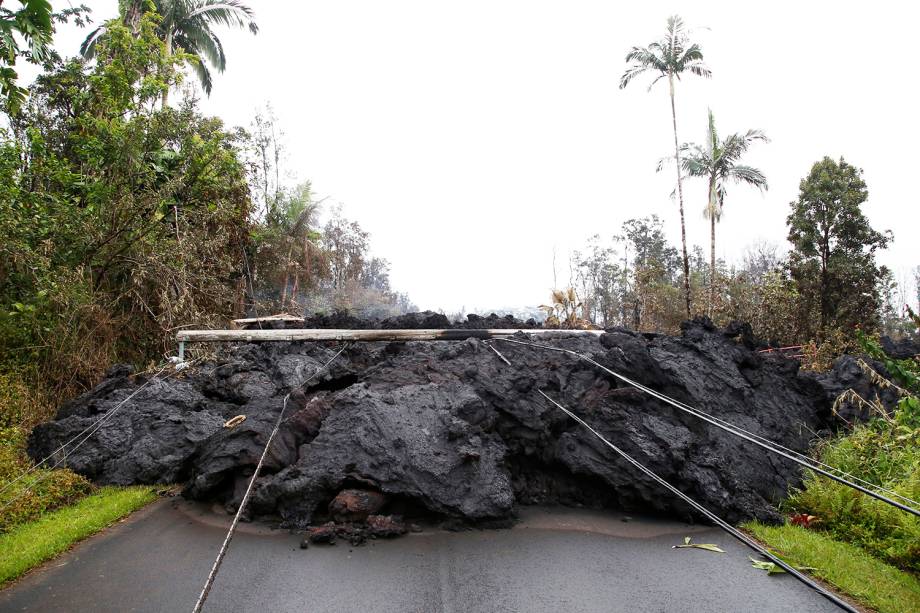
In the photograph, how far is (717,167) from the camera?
66.8 ft

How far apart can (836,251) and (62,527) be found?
18312mm

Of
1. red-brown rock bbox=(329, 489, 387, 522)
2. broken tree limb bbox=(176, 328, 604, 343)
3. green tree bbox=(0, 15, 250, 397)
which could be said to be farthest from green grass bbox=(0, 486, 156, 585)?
green tree bbox=(0, 15, 250, 397)

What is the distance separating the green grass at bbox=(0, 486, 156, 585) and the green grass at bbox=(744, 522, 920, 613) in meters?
5.85

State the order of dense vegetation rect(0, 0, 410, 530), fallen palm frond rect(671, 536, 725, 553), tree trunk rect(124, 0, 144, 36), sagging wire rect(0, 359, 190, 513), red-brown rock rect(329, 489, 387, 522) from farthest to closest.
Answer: tree trunk rect(124, 0, 144, 36) → dense vegetation rect(0, 0, 410, 530) → sagging wire rect(0, 359, 190, 513) → red-brown rock rect(329, 489, 387, 522) → fallen palm frond rect(671, 536, 725, 553)

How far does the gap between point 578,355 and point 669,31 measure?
740 inches

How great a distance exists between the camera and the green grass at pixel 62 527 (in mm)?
4023

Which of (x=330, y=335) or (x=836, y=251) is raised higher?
(x=836, y=251)

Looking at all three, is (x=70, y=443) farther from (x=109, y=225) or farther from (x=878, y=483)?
(x=878, y=483)

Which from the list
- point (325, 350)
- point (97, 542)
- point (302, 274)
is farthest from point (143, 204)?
point (302, 274)

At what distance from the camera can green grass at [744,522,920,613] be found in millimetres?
3676

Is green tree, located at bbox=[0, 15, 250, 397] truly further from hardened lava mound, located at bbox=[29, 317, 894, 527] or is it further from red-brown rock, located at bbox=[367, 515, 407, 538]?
red-brown rock, located at bbox=[367, 515, 407, 538]

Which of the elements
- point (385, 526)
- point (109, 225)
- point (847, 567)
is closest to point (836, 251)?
point (847, 567)

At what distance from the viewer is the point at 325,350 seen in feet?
25.3

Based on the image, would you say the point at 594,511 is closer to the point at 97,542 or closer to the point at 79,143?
the point at 97,542
